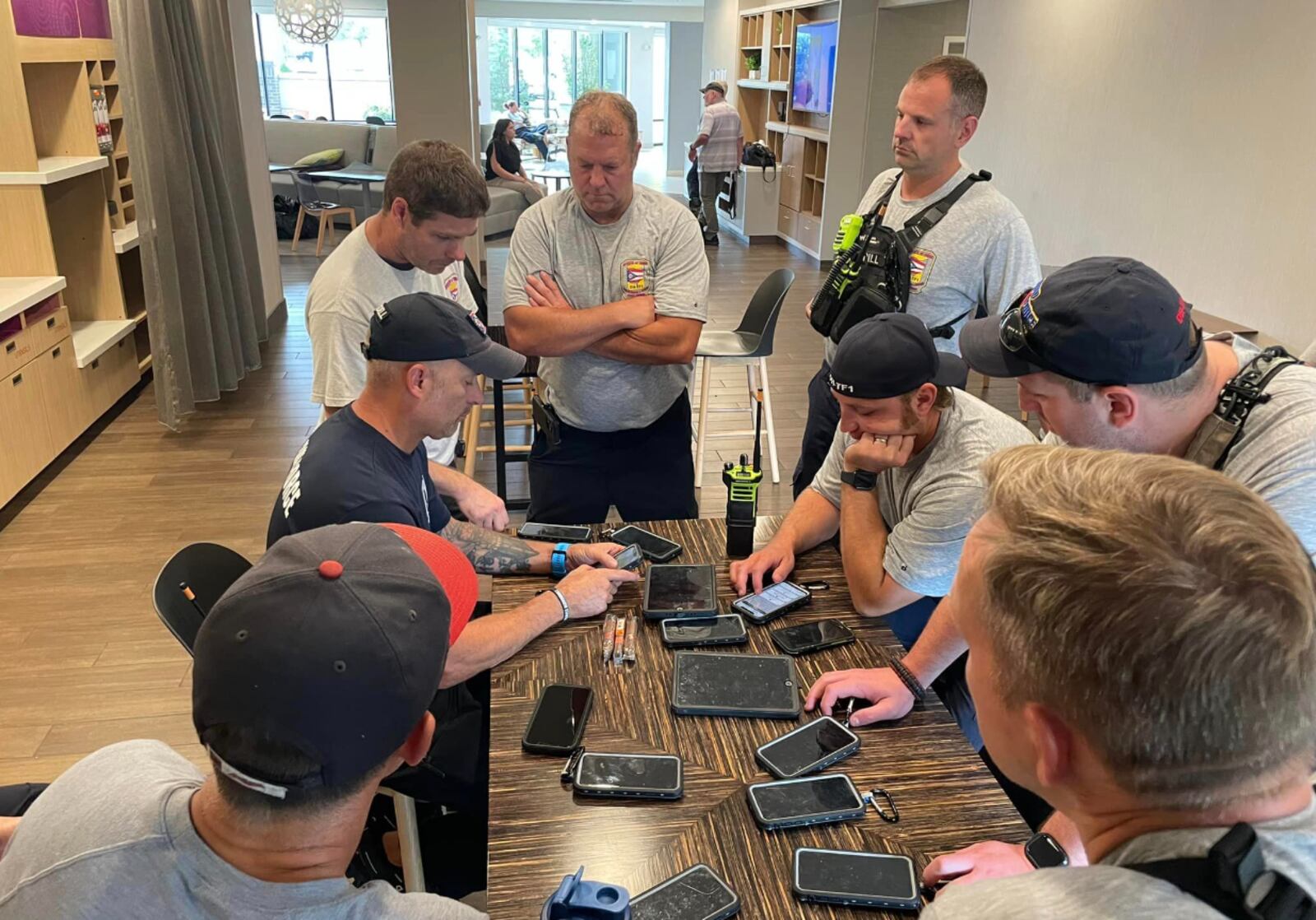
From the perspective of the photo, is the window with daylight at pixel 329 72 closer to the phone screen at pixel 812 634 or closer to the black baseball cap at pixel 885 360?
the black baseball cap at pixel 885 360

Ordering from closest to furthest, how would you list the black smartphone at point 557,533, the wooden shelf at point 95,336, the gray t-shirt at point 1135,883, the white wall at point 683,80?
the gray t-shirt at point 1135,883 < the black smartphone at point 557,533 < the wooden shelf at point 95,336 < the white wall at point 683,80

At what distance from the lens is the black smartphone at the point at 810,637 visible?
5.39 ft

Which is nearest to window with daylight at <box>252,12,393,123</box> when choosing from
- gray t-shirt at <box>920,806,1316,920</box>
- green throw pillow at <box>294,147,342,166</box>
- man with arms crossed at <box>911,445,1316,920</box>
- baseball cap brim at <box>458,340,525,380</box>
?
green throw pillow at <box>294,147,342,166</box>

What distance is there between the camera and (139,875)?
2.80ft

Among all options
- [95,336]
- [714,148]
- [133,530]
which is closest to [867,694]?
[133,530]

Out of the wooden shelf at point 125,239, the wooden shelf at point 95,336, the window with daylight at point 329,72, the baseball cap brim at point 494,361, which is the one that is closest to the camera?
the baseball cap brim at point 494,361

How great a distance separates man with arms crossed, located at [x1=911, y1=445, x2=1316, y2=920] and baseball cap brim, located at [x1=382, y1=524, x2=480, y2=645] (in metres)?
0.76

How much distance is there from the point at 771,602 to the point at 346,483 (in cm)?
83

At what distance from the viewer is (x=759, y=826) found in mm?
1247

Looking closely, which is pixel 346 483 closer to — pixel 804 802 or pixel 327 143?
pixel 804 802

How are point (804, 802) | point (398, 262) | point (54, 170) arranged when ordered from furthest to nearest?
point (54, 170)
point (398, 262)
point (804, 802)

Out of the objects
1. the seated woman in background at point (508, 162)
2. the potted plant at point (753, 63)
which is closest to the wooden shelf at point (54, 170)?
the seated woman in background at point (508, 162)

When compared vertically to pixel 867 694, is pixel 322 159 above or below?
above

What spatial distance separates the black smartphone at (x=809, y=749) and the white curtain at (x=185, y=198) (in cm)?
440
